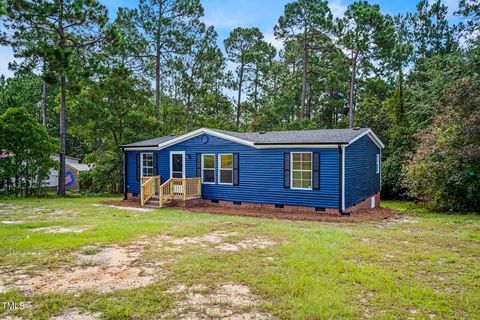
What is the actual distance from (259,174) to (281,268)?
7.76m

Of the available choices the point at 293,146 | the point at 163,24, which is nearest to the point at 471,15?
the point at 293,146

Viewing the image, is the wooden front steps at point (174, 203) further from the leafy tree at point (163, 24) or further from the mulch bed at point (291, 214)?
the leafy tree at point (163, 24)

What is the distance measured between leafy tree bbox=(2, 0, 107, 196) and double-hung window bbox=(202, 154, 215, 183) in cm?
703

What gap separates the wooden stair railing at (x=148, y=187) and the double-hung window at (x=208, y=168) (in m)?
2.03

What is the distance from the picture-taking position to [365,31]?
2173 centimetres

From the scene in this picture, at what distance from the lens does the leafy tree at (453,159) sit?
12.1 metres

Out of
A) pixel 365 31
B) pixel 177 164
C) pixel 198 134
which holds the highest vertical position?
pixel 365 31

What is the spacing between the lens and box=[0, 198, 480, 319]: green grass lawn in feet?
11.9

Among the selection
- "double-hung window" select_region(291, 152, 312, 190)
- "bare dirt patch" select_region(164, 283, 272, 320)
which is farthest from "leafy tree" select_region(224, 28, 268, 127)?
"bare dirt patch" select_region(164, 283, 272, 320)

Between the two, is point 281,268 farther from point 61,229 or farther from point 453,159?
point 453,159

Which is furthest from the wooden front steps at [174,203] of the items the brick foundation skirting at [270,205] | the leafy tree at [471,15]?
the leafy tree at [471,15]

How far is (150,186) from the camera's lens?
1405 centimetres

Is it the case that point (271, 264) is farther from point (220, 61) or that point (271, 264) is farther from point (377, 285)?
point (220, 61)

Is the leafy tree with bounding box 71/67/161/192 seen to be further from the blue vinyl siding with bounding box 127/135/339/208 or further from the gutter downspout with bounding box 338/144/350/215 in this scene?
the gutter downspout with bounding box 338/144/350/215
